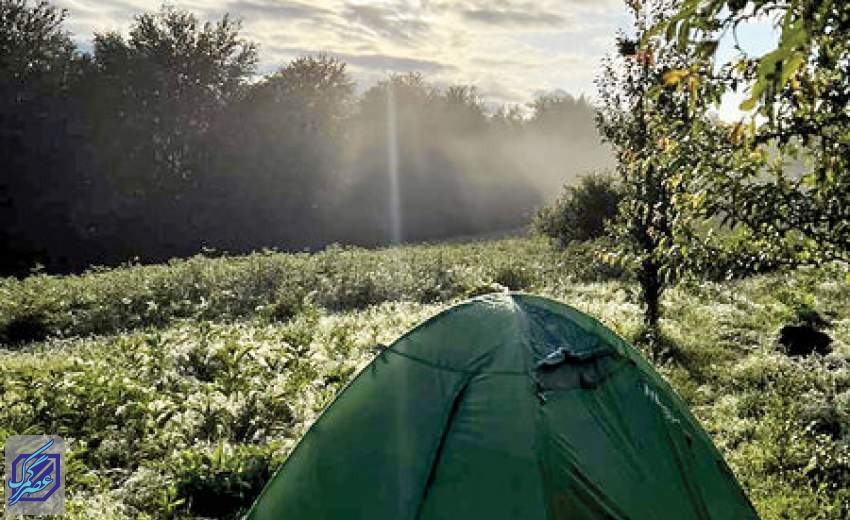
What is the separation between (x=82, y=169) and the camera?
119ft

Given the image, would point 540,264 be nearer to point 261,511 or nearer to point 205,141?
point 261,511

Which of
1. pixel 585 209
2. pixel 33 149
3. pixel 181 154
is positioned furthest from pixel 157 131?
pixel 585 209

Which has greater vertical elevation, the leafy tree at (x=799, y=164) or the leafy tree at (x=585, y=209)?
the leafy tree at (x=799, y=164)

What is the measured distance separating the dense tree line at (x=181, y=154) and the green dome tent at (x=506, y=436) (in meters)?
33.9

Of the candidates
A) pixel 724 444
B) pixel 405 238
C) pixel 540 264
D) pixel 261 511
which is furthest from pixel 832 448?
pixel 405 238

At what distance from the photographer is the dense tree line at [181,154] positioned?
3544 cm

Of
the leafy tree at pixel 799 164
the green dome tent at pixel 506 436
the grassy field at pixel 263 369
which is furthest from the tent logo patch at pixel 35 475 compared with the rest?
the leafy tree at pixel 799 164

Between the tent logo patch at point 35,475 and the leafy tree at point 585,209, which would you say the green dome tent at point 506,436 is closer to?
the tent logo patch at point 35,475

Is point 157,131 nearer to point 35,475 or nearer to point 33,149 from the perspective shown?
point 33,149

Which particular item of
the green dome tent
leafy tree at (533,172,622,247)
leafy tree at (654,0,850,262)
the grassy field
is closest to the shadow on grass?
the grassy field

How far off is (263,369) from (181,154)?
33.5m

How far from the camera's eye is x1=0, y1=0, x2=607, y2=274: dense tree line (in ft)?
116

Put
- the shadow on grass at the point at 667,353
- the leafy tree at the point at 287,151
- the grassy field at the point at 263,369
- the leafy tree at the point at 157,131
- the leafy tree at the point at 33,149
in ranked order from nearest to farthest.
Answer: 1. the grassy field at the point at 263,369
2. the shadow on grass at the point at 667,353
3. the leafy tree at the point at 33,149
4. the leafy tree at the point at 157,131
5. the leafy tree at the point at 287,151

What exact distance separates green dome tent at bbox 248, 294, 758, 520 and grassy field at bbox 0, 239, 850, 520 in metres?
2.16
